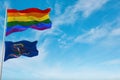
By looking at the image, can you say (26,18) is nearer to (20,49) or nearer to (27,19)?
(27,19)

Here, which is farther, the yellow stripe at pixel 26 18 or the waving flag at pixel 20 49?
the yellow stripe at pixel 26 18

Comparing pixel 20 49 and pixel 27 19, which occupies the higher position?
pixel 27 19

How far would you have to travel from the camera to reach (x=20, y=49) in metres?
30.8

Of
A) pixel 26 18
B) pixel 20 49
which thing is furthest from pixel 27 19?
pixel 20 49

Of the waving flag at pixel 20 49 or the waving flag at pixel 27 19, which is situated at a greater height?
the waving flag at pixel 27 19

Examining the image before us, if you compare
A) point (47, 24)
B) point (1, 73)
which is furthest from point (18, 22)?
point (1, 73)

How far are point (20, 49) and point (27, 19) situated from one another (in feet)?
10.2

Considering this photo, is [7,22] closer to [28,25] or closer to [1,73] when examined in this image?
[28,25]

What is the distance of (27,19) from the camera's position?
32.0m

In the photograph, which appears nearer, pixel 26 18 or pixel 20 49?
pixel 20 49

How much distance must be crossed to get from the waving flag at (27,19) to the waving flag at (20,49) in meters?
1.38

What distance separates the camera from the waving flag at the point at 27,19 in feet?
104

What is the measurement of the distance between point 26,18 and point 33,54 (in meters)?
3.59

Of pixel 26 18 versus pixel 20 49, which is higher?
pixel 26 18
